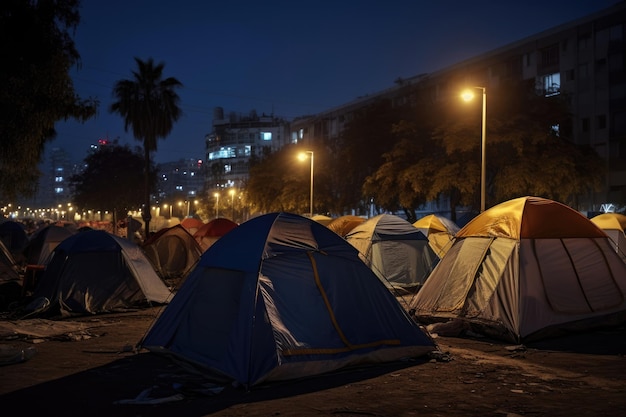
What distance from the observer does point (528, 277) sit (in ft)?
36.8

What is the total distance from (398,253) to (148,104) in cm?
2227

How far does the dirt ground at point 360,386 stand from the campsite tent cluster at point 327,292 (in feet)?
1.11

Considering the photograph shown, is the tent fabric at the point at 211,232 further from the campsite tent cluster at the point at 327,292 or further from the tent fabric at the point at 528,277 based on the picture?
the tent fabric at the point at 528,277

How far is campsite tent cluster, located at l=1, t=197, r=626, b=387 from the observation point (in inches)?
341

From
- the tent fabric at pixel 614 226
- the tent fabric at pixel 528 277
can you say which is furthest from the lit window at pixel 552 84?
the tent fabric at pixel 528 277

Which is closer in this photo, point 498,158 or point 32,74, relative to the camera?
point 32,74

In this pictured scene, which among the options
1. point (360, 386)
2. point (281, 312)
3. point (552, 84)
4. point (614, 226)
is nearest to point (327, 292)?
point (281, 312)

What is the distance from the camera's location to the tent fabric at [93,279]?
48.4 feet

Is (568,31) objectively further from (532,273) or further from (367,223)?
(532,273)

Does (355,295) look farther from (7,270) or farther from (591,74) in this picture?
(591,74)

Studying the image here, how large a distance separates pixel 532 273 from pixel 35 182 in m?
18.1

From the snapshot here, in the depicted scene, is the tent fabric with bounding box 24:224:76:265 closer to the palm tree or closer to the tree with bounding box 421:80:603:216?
the palm tree

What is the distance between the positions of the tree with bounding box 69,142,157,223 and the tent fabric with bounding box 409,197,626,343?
51.4 m

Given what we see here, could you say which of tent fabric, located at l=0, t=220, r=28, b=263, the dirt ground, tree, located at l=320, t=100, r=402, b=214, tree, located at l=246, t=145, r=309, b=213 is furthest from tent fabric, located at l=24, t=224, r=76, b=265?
tree, located at l=246, t=145, r=309, b=213
